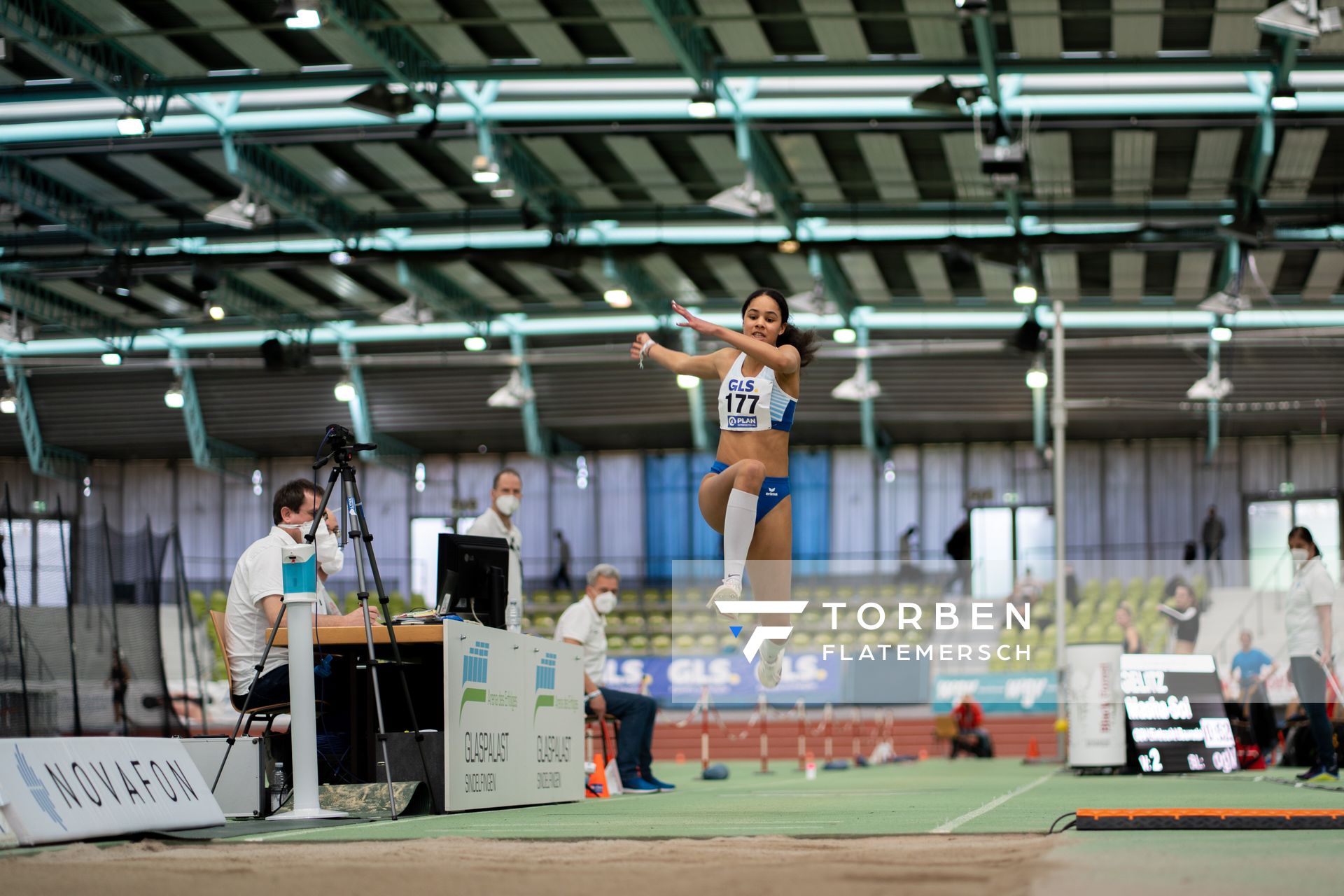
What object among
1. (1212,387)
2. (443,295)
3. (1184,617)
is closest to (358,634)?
(1184,617)

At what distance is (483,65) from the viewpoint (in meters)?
16.2

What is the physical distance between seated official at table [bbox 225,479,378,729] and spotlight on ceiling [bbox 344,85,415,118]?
356 inches

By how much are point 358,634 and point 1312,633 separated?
21.9 ft

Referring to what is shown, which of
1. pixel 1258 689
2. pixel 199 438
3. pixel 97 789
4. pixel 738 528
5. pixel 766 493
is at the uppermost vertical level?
pixel 199 438

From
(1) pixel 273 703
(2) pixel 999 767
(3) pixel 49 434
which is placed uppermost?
(3) pixel 49 434

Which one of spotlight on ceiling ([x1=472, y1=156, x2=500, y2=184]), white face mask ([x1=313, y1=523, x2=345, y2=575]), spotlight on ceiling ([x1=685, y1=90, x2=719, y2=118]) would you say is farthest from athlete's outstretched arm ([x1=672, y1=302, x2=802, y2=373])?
spotlight on ceiling ([x1=472, y1=156, x2=500, y2=184])

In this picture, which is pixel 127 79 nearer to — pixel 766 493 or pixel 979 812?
pixel 766 493

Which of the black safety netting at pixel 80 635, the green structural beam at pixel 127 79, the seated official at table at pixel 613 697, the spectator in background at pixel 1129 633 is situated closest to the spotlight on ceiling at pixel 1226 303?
the spectator in background at pixel 1129 633

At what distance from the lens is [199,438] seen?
30156 millimetres

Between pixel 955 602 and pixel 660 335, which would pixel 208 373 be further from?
pixel 955 602

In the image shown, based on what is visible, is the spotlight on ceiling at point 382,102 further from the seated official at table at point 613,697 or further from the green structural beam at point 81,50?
the seated official at table at point 613,697

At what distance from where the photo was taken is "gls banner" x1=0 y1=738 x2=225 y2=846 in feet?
14.7

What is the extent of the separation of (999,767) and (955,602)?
6.27m

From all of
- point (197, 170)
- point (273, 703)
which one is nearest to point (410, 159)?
point (197, 170)
